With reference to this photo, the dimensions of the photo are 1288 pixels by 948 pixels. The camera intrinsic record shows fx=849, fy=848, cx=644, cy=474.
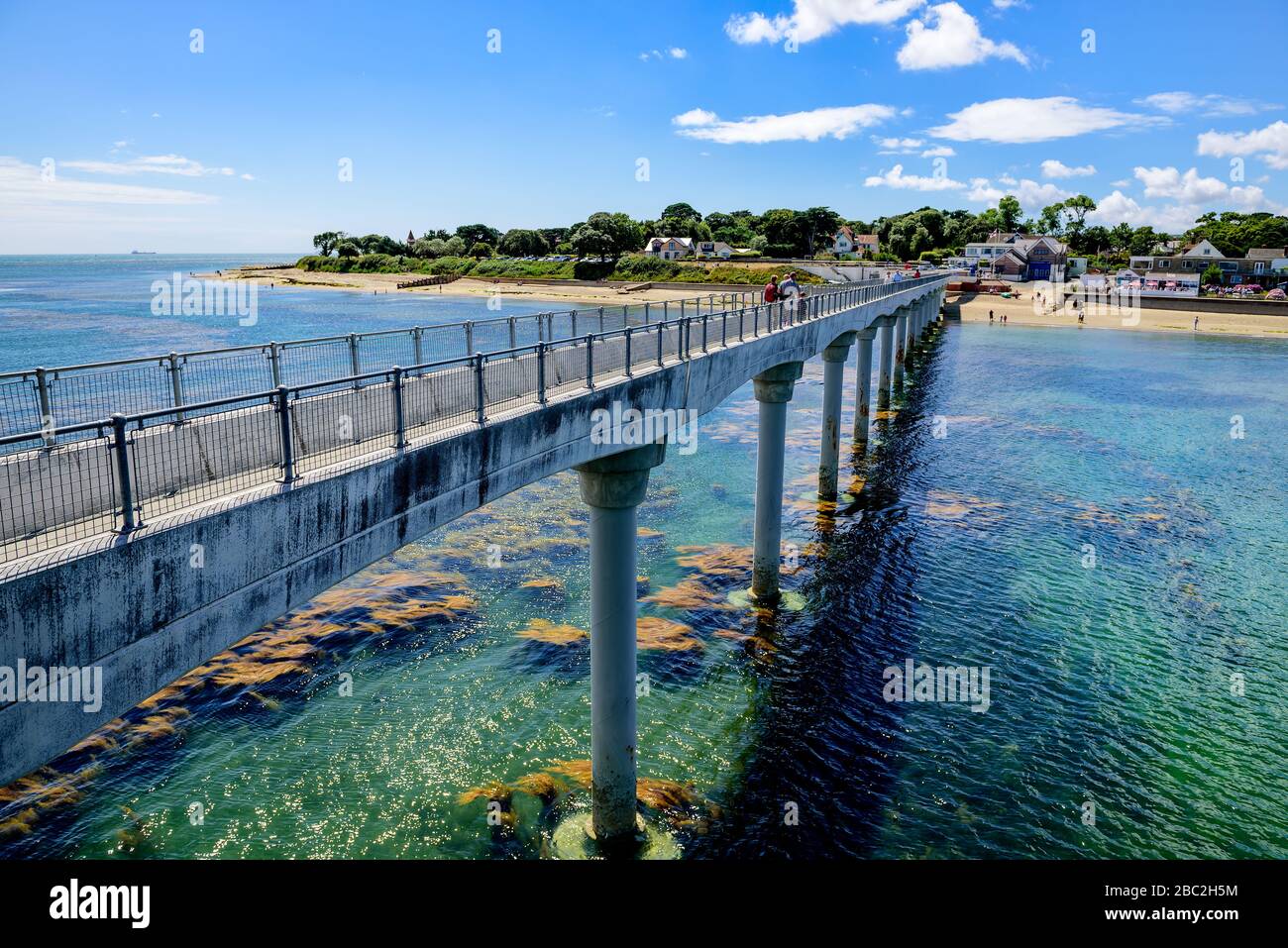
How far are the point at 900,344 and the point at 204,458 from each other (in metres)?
57.1

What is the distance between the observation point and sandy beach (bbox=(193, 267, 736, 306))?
396 ft

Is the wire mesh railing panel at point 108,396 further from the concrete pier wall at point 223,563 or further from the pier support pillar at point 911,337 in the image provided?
the pier support pillar at point 911,337

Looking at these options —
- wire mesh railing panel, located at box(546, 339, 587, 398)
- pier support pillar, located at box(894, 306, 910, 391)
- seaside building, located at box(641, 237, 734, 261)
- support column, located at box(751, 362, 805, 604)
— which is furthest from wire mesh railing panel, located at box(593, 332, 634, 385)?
seaside building, located at box(641, 237, 734, 261)

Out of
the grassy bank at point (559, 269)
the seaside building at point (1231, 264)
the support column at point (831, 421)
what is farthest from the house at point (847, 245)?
the support column at point (831, 421)

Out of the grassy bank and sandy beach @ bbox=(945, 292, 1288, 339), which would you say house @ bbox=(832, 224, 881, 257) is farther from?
sandy beach @ bbox=(945, 292, 1288, 339)

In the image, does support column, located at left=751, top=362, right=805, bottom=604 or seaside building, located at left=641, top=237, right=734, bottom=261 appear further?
seaside building, located at left=641, top=237, right=734, bottom=261

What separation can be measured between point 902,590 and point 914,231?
163 metres

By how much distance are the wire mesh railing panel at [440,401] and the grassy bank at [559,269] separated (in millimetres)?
93480

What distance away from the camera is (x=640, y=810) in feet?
48.0

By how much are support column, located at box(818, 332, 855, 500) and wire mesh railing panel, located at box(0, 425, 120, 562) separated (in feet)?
87.1

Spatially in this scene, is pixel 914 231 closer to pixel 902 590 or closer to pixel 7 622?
pixel 902 590

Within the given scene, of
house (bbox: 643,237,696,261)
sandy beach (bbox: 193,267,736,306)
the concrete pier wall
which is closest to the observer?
the concrete pier wall

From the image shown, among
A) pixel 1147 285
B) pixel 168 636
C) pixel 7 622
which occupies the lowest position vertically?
pixel 168 636
